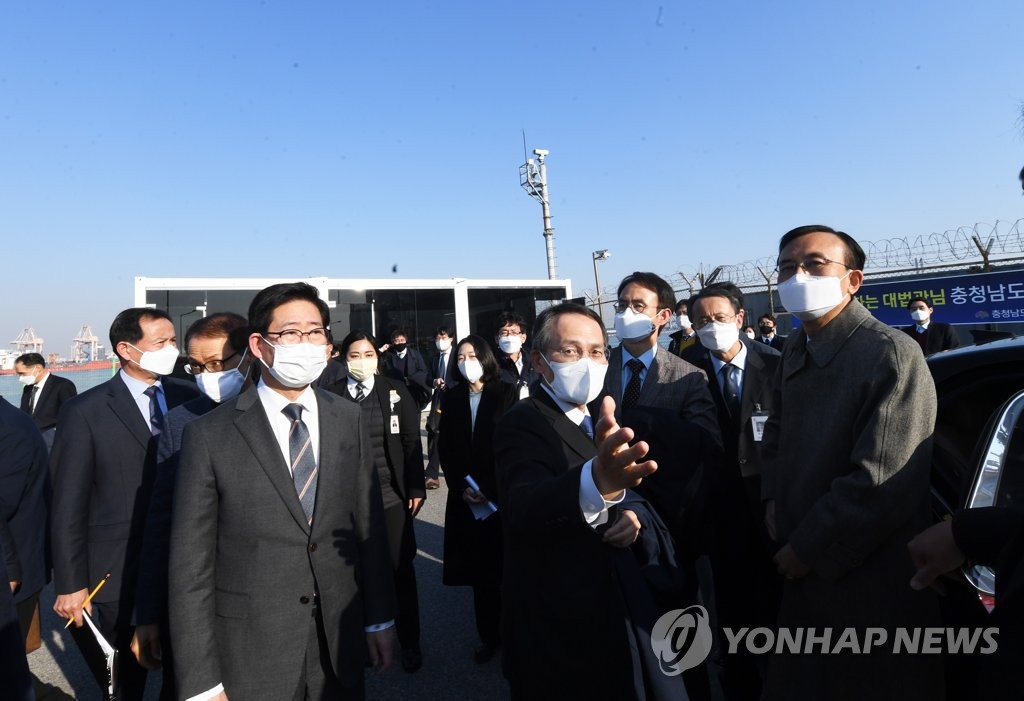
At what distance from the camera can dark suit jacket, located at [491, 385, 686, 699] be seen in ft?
4.96

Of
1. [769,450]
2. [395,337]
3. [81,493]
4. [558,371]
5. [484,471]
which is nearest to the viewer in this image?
[558,371]

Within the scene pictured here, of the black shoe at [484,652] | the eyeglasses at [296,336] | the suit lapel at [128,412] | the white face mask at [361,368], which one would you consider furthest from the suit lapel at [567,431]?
the white face mask at [361,368]

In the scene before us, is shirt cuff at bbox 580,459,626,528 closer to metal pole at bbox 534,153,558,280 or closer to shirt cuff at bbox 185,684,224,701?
shirt cuff at bbox 185,684,224,701

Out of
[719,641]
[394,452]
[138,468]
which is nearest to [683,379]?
[719,641]

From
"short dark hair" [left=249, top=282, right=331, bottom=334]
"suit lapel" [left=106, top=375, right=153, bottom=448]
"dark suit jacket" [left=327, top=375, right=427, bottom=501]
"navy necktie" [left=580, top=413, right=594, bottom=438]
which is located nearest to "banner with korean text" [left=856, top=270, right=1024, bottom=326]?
"dark suit jacket" [left=327, top=375, right=427, bottom=501]

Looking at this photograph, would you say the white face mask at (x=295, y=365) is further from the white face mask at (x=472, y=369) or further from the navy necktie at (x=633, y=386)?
the white face mask at (x=472, y=369)

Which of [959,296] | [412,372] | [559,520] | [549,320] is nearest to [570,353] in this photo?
[549,320]

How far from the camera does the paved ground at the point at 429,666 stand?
123 inches

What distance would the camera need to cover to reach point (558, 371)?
1.82m

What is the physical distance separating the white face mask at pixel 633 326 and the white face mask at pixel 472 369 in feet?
4.26

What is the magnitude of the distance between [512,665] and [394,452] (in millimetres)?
2206

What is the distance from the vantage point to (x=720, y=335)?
3225mm

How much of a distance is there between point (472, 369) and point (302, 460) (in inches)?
86.6

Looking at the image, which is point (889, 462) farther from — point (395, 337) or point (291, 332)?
point (395, 337)
